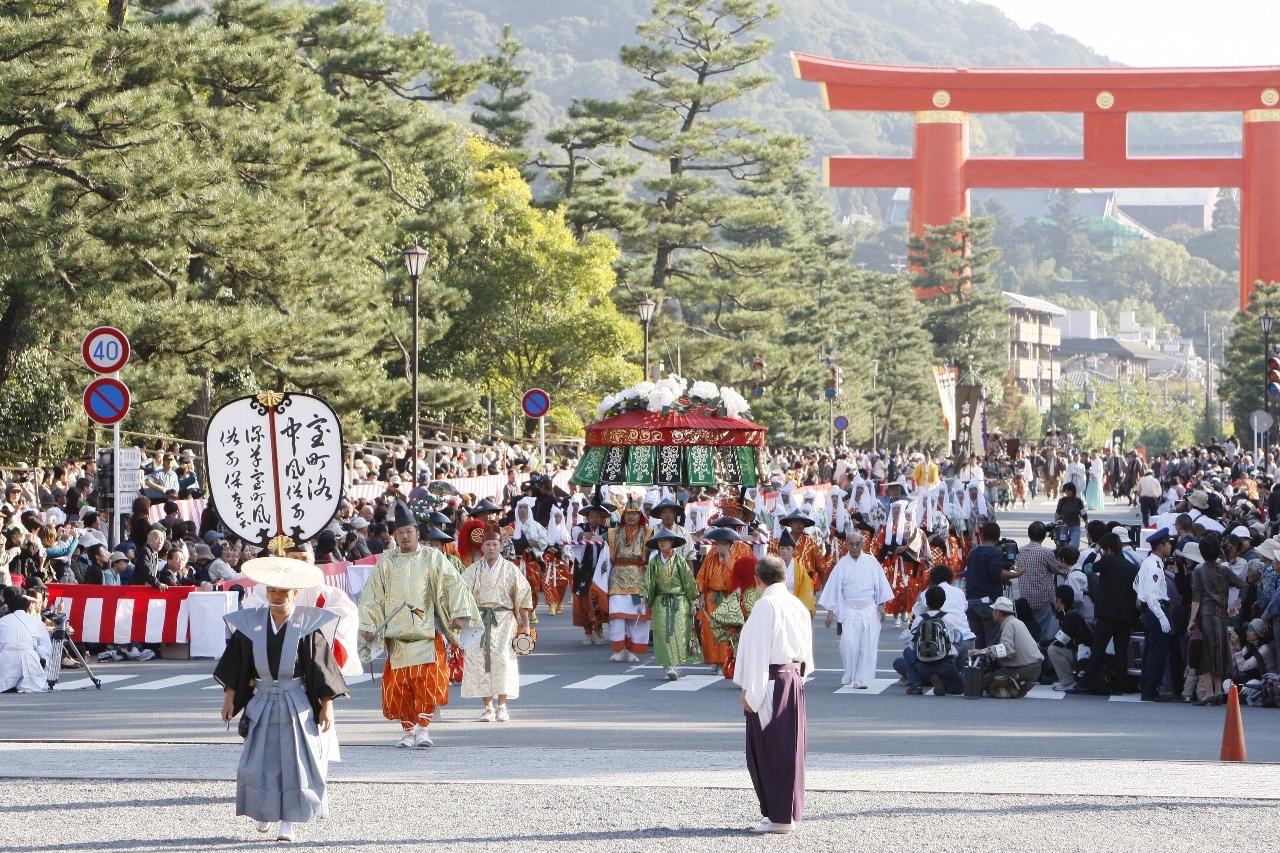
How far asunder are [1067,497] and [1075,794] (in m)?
14.8

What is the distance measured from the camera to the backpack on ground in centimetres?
1398

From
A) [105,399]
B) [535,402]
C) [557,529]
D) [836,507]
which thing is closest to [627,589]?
[557,529]

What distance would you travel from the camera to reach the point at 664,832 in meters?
8.10

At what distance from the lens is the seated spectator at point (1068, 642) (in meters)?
14.7

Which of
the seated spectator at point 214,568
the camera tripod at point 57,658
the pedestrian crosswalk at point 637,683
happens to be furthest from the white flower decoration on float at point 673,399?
the camera tripod at point 57,658

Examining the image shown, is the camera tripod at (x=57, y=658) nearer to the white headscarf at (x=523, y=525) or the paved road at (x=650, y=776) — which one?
the paved road at (x=650, y=776)

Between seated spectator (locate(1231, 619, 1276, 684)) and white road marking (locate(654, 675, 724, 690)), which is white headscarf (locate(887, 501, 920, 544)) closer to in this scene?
white road marking (locate(654, 675, 724, 690))

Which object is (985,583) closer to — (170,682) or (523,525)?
(523,525)

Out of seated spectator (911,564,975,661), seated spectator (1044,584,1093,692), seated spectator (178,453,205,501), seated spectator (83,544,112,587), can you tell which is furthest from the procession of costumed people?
seated spectator (178,453,205,501)

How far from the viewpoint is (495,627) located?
12039 mm

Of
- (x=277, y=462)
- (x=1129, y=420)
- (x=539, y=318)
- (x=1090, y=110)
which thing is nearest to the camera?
(x=277, y=462)

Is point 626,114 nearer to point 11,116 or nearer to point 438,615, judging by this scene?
point 11,116

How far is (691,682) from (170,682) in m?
4.51

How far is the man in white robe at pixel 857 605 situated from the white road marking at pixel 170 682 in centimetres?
551
